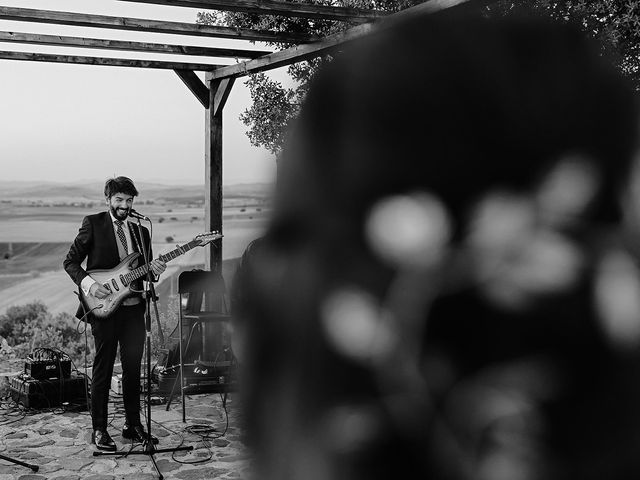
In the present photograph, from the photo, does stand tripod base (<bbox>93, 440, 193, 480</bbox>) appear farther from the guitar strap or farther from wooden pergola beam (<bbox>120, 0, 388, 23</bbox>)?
wooden pergola beam (<bbox>120, 0, 388, 23</bbox>)

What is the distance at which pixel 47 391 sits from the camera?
6.66 meters

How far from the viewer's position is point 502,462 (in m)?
0.34

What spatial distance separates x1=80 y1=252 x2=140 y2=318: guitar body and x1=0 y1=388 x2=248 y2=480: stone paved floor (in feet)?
3.30

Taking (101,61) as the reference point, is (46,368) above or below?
below

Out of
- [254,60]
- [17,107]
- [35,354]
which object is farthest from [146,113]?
[35,354]

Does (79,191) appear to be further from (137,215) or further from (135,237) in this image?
(137,215)

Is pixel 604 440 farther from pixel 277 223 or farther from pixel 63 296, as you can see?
pixel 63 296

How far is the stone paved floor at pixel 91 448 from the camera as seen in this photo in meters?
4.88

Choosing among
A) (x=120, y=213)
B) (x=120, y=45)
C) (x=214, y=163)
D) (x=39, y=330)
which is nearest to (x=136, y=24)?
(x=120, y=45)

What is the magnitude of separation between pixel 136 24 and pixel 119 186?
4.03 feet

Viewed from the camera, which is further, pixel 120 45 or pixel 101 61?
pixel 101 61

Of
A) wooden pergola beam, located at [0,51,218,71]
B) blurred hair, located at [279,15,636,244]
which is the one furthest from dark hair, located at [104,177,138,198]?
blurred hair, located at [279,15,636,244]

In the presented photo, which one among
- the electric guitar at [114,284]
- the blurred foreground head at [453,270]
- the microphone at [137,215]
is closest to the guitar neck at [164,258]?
the electric guitar at [114,284]

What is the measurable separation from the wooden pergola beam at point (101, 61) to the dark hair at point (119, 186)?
201cm
